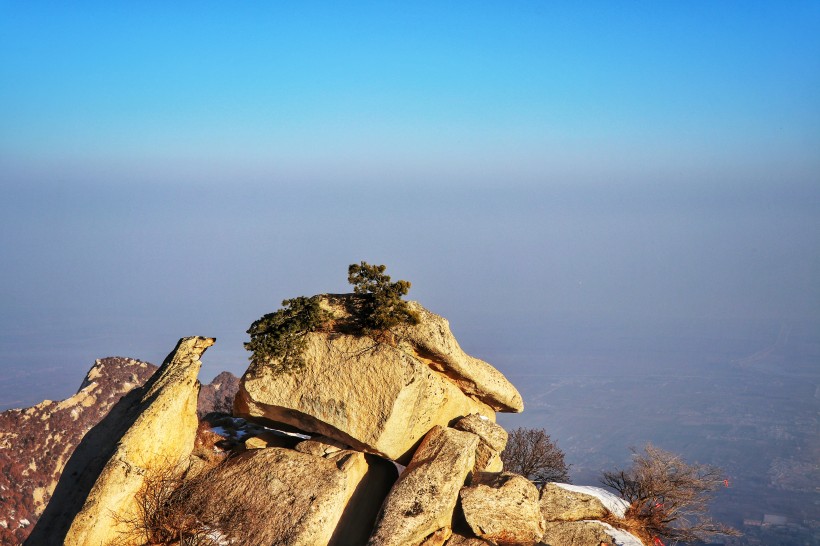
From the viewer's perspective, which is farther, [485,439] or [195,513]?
[485,439]

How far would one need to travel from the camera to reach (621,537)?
2570 centimetres

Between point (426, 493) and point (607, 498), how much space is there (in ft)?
28.5

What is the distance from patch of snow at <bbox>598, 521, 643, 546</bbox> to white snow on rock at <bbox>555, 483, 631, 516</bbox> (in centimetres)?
95

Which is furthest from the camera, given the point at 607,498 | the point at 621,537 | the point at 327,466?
the point at 607,498

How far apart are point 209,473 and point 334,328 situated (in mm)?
6962

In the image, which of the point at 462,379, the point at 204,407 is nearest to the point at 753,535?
the point at 204,407

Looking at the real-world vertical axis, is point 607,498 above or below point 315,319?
below

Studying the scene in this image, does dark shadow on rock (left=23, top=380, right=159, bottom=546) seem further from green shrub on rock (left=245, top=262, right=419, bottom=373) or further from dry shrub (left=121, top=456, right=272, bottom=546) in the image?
green shrub on rock (left=245, top=262, right=419, bottom=373)

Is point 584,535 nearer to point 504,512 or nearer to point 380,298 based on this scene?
point 504,512

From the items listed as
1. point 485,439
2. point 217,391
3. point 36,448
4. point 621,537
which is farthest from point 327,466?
point 217,391

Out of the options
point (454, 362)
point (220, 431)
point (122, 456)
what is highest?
point (454, 362)

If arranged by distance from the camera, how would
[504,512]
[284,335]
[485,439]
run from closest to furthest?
[504,512] < [284,335] < [485,439]

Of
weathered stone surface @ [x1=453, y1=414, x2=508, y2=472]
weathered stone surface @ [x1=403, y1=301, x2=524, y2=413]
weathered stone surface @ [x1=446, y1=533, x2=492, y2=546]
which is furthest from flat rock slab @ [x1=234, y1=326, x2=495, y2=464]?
weathered stone surface @ [x1=446, y1=533, x2=492, y2=546]

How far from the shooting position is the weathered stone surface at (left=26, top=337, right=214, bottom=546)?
2114 centimetres
